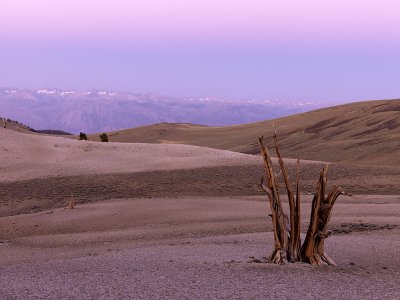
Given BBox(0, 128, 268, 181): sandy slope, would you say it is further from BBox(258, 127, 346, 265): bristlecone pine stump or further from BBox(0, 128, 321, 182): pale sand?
BBox(258, 127, 346, 265): bristlecone pine stump

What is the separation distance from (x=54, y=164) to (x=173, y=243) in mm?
20680

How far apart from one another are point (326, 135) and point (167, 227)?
47806 millimetres

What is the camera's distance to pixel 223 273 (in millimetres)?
9609

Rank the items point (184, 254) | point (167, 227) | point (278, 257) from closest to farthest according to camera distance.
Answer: point (278, 257) < point (184, 254) < point (167, 227)

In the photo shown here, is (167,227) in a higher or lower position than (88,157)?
lower

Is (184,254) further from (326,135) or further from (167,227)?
(326,135)

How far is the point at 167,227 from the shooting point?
17391 mm

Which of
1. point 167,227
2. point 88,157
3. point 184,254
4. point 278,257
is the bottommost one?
point 167,227

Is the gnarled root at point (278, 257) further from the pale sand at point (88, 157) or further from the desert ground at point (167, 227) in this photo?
the pale sand at point (88, 157)

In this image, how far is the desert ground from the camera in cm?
883

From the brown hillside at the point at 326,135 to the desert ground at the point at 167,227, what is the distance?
43.4ft

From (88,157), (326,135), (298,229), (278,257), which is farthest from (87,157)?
(326,135)

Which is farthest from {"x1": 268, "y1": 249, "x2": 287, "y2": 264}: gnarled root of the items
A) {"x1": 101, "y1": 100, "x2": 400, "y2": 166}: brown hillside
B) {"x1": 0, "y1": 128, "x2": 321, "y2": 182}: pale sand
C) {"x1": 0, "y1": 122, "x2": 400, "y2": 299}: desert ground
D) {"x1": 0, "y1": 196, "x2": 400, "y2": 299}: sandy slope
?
{"x1": 101, "y1": 100, "x2": 400, "y2": 166}: brown hillside

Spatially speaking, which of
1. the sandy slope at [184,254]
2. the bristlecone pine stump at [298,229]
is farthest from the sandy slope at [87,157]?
the bristlecone pine stump at [298,229]
